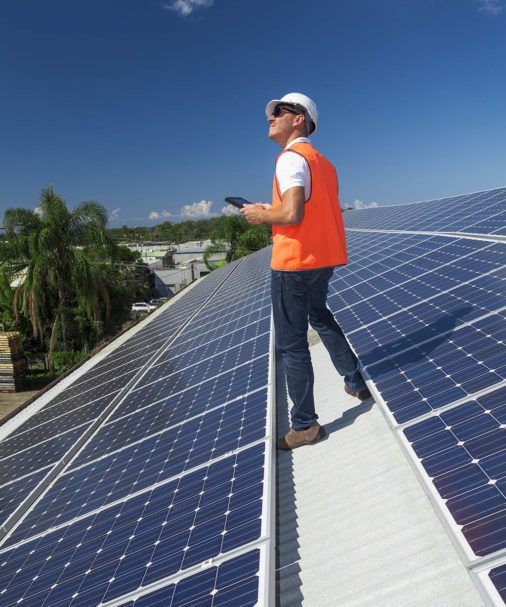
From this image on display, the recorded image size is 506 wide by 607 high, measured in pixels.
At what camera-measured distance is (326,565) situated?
9.57 feet

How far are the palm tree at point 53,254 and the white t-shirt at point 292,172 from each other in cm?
2501

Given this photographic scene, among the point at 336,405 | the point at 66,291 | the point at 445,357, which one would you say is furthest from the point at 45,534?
the point at 66,291

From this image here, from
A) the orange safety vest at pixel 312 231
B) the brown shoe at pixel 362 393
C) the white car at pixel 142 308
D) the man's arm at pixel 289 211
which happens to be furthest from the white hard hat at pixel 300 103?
the white car at pixel 142 308

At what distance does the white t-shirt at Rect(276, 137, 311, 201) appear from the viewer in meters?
3.45

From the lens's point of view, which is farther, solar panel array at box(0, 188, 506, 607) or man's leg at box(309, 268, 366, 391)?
man's leg at box(309, 268, 366, 391)

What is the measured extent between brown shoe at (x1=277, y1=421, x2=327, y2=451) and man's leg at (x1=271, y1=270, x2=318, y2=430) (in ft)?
1.28

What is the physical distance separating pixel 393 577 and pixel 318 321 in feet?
7.85

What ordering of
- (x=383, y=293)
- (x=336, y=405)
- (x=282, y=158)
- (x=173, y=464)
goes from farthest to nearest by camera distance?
(x=383, y=293)
(x=336, y=405)
(x=173, y=464)
(x=282, y=158)

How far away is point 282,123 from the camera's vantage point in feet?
12.6

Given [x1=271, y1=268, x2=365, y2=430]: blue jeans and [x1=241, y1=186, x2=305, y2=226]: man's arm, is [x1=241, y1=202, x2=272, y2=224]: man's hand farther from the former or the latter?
[x1=271, y1=268, x2=365, y2=430]: blue jeans

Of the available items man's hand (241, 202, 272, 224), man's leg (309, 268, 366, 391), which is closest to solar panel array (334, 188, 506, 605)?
man's leg (309, 268, 366, 391)

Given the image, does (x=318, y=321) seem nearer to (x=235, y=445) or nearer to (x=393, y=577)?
(x=235, y=445)

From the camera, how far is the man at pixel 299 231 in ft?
11.5

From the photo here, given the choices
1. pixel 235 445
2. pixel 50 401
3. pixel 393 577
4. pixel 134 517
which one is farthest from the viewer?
pixel 50 401
